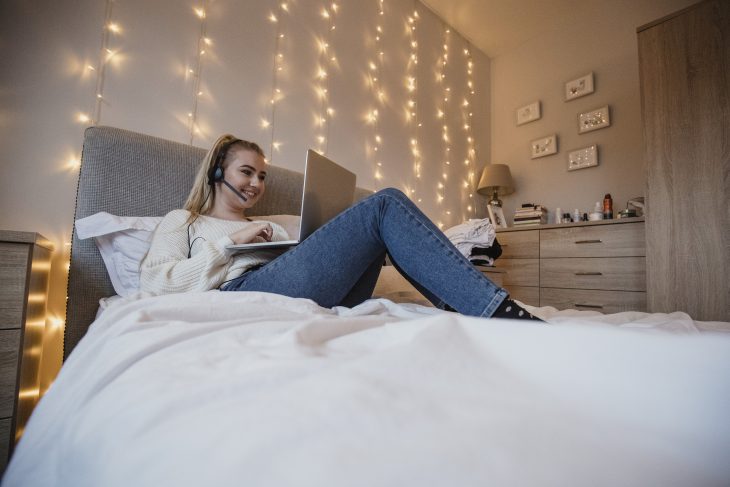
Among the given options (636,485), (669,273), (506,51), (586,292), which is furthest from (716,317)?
(506,51)

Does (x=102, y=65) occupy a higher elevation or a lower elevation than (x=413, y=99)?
lower

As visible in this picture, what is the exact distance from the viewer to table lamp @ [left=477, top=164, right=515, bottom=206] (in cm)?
297

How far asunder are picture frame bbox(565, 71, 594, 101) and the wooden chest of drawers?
120 centimetres

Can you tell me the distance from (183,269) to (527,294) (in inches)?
88.9

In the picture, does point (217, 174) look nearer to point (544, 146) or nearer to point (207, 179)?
point (207, 179)

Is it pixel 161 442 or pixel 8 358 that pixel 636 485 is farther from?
pixel 8 358

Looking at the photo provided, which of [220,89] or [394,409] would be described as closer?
[394,409]

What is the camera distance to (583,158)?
274 cm

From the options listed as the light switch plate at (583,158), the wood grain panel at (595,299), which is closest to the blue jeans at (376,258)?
the wood grain panel at (595,299)

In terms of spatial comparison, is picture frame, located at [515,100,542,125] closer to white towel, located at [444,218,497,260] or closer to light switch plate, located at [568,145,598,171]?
light switch plate, located at [568,145,598,171]

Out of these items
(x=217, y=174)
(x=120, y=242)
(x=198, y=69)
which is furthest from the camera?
(x=198, y=69)

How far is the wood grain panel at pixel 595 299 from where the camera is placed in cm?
203

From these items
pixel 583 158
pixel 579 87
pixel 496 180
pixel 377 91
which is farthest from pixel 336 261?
pixel 579 87

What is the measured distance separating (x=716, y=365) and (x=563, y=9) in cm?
346
